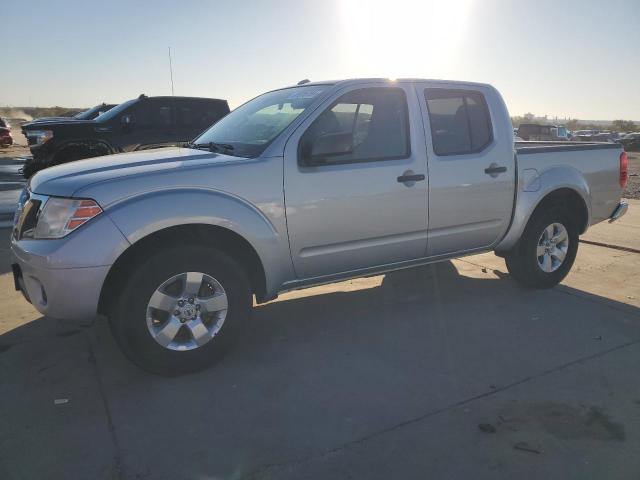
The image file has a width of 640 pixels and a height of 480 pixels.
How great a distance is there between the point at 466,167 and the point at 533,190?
840mm

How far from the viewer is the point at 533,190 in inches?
181

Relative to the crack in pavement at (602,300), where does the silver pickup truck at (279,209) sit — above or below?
above

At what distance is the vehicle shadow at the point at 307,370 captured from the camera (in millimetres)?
2623

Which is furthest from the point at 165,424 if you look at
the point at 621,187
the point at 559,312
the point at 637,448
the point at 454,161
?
the point at 621,187

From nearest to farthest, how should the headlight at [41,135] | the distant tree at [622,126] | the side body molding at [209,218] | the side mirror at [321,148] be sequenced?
the side body molding at [209,218], the side mirror at [321,148], the headlight at [41,135], the distant tree at [622,126]

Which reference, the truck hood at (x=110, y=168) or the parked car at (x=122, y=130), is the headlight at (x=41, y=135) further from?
the truck hood at (x=110, y=168)

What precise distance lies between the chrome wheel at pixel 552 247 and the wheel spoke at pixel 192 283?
322 cm

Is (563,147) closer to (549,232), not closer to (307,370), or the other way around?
(549,232)

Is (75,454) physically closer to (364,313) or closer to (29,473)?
(29,473)

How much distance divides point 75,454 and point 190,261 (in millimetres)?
1177

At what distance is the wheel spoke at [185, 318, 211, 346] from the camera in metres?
3.22

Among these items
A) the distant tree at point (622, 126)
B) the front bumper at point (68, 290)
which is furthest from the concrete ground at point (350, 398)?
the distant tree at point (622, 126)

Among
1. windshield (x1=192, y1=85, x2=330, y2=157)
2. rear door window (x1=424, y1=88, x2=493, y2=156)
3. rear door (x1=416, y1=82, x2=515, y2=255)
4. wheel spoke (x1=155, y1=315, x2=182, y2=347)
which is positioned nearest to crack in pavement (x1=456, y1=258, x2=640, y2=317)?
rear door (x1=416, y1=82, x2=515, y2=255)

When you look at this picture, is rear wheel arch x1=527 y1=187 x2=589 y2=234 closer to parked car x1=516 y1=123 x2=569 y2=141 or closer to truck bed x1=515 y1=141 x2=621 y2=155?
truck bed x1=515 y1=141 x2=621 y2=155
